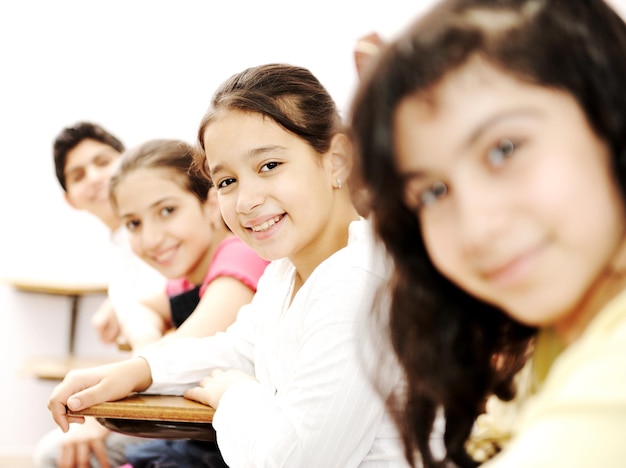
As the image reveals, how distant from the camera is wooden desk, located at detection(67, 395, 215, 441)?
4.05 feet

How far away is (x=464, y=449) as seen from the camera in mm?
881

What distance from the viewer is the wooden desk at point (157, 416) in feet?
4.05

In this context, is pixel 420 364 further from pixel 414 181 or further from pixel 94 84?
pixel 94 84

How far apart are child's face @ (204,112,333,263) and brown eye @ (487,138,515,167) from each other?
29.6 inches

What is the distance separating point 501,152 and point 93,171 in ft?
9.65

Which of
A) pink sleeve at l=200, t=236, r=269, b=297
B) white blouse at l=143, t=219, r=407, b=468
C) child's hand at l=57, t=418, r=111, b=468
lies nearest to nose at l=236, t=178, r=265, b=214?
white blouse at l=143, t=219, r=407, b=468

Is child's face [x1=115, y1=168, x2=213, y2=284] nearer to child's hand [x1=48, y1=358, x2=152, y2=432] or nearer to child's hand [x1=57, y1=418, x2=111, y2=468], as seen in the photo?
child's hand [x1=57, y1=418, x2=111, y2=468]

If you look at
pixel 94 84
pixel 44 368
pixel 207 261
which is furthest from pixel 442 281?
pixel 94 84

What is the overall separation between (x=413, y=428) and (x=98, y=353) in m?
3.45

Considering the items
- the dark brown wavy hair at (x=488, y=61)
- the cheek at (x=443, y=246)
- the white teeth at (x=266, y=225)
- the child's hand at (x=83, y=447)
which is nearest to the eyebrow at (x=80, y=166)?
the child's hand at (x=83, y=447)

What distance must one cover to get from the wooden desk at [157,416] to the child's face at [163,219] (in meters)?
0.73

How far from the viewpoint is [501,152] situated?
0.62m

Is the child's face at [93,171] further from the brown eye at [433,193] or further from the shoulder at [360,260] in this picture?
the brown eye at [433,193]

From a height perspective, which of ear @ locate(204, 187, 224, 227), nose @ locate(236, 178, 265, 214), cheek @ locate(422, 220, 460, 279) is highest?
cheek @ locate(422, 220, 460, 279)
